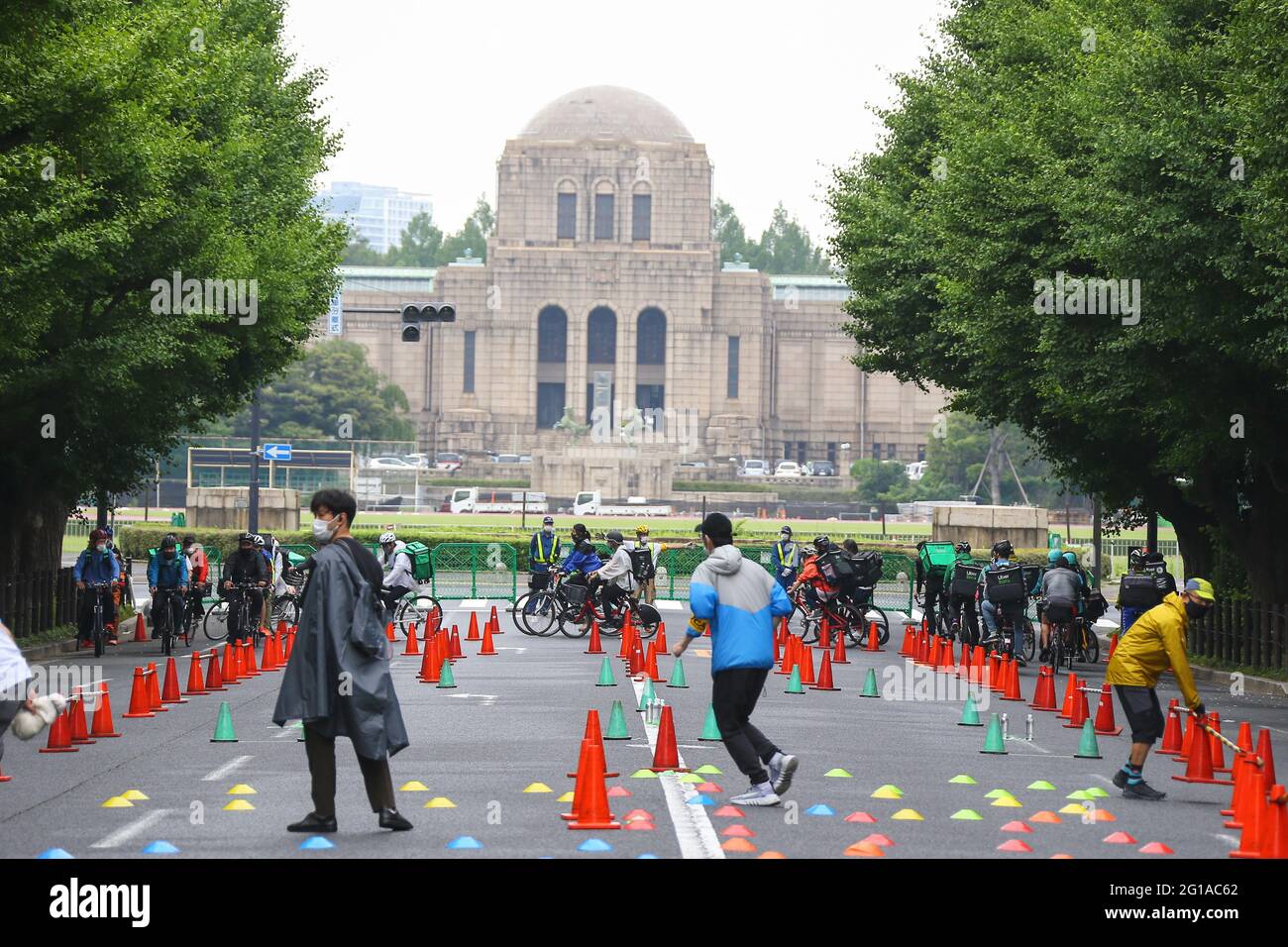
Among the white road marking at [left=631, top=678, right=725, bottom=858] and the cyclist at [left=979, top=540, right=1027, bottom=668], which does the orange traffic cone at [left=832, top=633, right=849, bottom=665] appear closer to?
the cyclist at [left=979, top=540, right=1027, bottom=668]

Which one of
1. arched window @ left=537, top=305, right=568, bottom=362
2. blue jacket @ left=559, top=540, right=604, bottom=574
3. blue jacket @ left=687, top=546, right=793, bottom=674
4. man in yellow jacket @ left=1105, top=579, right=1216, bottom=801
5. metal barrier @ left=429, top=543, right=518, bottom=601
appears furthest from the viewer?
arched window @ left=537, top=305, right=568, bottom=362

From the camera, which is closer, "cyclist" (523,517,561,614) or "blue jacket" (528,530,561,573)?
"cyclist" (523,517,561,614)

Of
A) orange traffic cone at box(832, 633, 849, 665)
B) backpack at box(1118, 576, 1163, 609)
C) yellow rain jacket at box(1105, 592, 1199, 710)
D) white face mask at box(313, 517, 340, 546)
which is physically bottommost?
orange traffic cone at box(832, 633, 849, 665)

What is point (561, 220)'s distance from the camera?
10888 cm

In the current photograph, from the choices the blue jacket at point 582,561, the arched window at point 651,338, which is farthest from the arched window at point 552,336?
the blue jacket at point 582,561

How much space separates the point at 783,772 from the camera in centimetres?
1062

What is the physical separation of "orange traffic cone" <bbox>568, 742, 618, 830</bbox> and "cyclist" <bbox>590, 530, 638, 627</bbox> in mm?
16566

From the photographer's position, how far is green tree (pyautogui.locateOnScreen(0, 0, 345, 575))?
18797 millimetres

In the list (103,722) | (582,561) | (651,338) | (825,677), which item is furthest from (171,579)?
(651,338)

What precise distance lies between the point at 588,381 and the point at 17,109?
9225cm

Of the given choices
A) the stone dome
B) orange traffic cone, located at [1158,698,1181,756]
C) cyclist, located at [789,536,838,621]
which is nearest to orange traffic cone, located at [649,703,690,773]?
orange traffic cone, located at [1158,698,1181,756]

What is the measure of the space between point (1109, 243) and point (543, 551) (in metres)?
10.9

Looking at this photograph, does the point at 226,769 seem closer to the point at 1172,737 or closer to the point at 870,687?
the point at 1172,737
